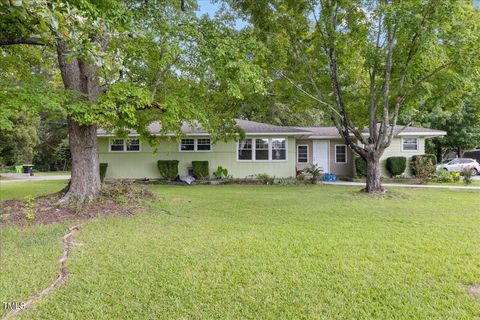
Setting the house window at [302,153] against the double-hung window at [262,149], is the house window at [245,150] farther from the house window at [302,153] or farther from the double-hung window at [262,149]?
the house window at [302,153]

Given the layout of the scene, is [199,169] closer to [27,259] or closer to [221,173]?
[221,173]

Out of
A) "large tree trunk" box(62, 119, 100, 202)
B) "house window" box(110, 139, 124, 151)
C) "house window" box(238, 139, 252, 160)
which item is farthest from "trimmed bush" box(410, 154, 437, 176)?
"house window" box(110, 139, 124, 151)

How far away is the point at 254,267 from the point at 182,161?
43.1 ft

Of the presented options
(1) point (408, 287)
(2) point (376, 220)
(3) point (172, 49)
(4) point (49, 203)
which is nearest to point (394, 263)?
(1) point (408, 287)

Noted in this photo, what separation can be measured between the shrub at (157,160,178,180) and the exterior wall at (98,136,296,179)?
0.57 m

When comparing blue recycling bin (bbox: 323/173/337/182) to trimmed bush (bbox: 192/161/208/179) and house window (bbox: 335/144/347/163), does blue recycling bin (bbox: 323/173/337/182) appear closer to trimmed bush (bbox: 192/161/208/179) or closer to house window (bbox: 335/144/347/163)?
house window (bbox: 335/144/347/163)

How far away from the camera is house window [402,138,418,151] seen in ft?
57.1

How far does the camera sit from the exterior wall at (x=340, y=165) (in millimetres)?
18188

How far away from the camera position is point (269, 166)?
639 inches

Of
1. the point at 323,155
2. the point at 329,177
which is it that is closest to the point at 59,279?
the point at 329,177

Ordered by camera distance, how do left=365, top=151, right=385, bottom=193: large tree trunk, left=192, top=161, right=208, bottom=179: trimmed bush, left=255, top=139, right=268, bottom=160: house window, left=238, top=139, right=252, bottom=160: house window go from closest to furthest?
left=365, top=151, right=385, bottom=193: large tree trunk < left=192, top=161, right=208, bottom=179: trimmed bush < left=255, top=139, right=268, bottom=160: house window < left=238, top=139, right=252, bottom=160: house window

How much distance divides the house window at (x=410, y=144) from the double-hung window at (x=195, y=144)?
10.8 metres

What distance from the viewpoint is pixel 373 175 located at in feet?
36.6

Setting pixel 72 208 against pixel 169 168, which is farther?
pixel 169 168
